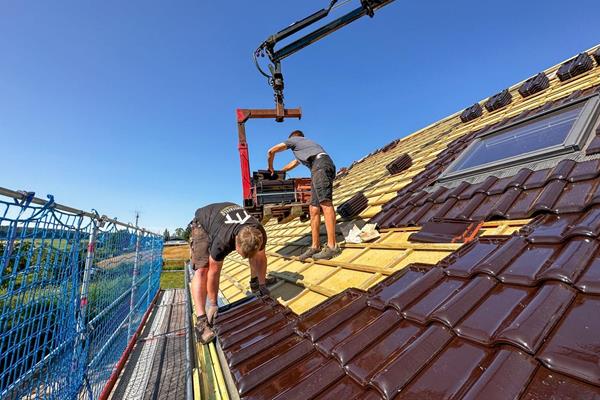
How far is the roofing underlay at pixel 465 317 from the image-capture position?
100 centimetres

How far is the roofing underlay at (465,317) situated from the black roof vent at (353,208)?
1961 millimetres

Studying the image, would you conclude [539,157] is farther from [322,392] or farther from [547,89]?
[547,89]

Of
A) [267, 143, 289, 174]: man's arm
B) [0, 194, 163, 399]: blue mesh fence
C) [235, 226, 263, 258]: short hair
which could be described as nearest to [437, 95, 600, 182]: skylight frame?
[267, 143, 289, 174]: man's arm

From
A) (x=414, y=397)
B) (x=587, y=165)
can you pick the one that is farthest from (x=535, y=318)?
(x=587, y=165)

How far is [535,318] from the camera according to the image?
1.12m

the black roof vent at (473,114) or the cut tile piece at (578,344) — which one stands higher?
the black roof vent at (473,114)

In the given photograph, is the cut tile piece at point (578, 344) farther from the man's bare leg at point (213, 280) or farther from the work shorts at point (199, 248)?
the work shorts at point (199, 248)

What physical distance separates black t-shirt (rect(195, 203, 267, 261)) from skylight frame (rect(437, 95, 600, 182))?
270 centimetres

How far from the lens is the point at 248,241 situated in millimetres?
2953

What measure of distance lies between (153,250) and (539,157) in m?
15.3

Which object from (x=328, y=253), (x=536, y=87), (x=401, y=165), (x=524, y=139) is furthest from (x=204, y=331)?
(x=536, y=87)

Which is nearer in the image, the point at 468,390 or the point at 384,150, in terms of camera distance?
the point at 468,390

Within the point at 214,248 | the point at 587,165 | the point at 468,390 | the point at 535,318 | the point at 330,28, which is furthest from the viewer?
the point at 330,28

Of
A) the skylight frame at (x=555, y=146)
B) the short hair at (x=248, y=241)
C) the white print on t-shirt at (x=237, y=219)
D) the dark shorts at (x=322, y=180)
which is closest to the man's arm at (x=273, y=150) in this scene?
the dark shorts at (x=322, y=180)
